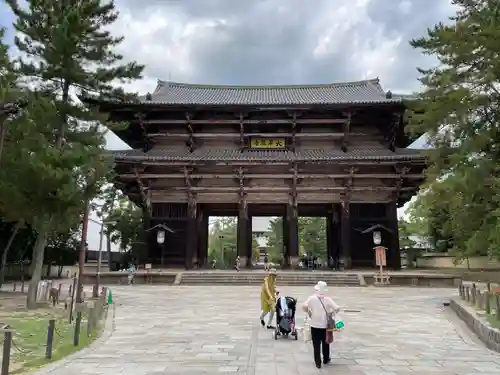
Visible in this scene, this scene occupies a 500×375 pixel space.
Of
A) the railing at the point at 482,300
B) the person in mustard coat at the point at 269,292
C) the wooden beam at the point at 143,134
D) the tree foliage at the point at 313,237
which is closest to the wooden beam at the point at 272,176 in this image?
the wooden beam at the point at 143,134

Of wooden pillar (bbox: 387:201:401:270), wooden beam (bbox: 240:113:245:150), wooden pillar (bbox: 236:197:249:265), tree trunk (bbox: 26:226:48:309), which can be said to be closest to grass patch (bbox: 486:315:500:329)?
tree trunk (bbox: 26:226:48:309)

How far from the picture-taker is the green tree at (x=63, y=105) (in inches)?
583

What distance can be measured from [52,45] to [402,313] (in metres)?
15.9

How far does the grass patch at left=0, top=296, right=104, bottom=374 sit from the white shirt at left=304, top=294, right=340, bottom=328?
489 cm

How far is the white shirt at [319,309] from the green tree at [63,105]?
10678 mm

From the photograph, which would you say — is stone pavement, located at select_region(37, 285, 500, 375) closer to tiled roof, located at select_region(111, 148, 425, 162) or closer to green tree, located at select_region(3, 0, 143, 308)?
green tree, located at select_region(3, 0, 143, 308)

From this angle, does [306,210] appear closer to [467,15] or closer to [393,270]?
[393,270]

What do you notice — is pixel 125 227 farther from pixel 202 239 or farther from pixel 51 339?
pixel 51 339

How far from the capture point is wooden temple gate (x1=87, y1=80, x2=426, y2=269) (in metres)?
26.5

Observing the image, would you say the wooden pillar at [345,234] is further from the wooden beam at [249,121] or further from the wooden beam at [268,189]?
the wooden beam at [249,121]

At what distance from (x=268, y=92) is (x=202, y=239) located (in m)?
14.1

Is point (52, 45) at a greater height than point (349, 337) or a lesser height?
greater

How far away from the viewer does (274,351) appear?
27.6 feet

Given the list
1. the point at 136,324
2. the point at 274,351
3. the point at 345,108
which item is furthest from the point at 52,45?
the point at 345,108
